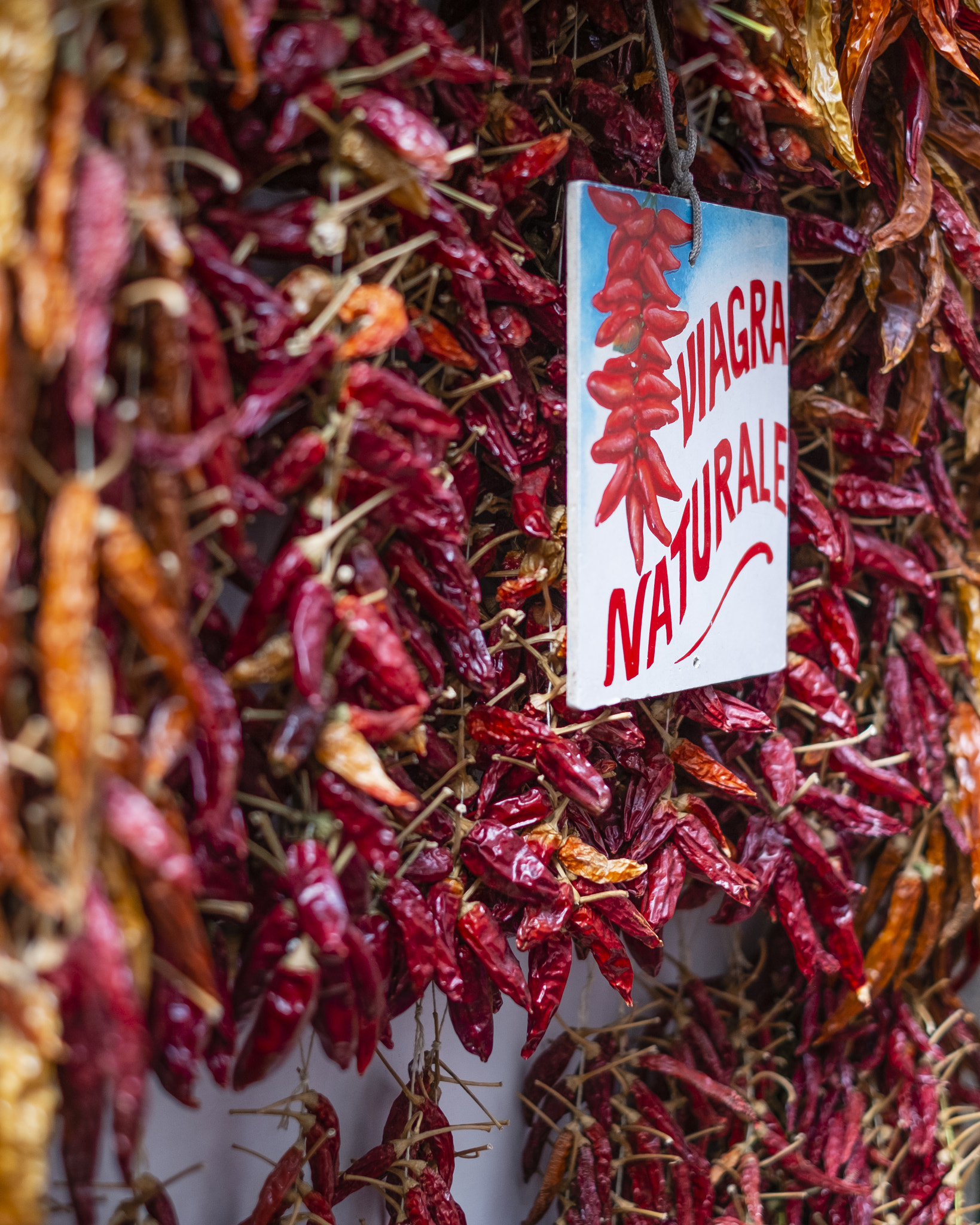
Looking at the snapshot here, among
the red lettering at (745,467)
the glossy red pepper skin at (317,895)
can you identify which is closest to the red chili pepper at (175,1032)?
the glossy red pepper skin at (317,895)

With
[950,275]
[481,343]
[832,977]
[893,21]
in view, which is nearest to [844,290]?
[950,275]

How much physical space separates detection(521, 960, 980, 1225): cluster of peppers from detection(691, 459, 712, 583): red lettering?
0.61 metres

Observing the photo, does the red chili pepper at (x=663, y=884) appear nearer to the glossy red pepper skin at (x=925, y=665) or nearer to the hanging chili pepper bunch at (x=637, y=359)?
the hanging chili pepper bunch at (x=637, y=359)

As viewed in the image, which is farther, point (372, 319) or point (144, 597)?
point (372, 319)

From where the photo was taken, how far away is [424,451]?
1.05m

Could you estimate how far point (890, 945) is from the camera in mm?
1633

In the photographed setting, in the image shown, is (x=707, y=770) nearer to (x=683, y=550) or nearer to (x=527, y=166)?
(x=683, y=550)

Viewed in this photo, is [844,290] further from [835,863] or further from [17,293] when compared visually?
[17,293]

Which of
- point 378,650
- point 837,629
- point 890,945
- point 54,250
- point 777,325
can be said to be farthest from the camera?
point 890,945

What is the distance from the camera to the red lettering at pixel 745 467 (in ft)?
4.51

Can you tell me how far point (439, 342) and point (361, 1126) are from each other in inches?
38.0

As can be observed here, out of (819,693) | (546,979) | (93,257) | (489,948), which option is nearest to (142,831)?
(93,257)

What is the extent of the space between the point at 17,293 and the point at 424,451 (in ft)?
1.36

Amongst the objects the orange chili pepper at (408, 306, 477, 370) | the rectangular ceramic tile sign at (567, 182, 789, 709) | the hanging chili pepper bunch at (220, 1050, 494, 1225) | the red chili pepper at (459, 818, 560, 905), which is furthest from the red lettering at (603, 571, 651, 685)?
the hanging chili pepper bunch at (220, 1050, 494, 1225)
